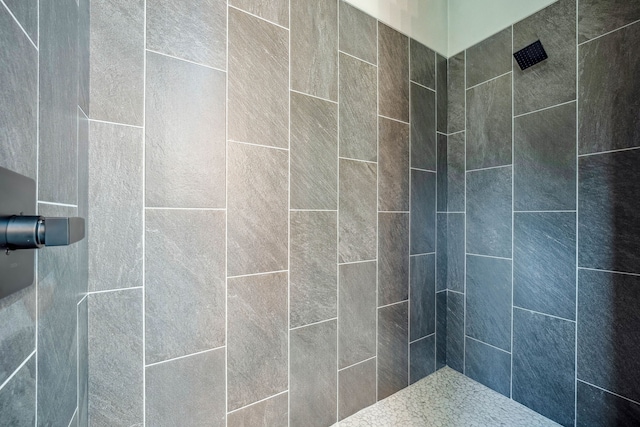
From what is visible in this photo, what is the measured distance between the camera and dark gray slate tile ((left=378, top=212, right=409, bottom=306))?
4.55ft

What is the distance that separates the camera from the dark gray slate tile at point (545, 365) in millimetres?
1202

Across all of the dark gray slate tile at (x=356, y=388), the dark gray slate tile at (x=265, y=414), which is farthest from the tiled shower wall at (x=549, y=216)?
the dark gray slate tile at (x=265, y=414)

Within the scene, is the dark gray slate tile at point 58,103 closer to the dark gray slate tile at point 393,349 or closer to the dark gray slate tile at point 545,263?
the dark gray slate tile at point 393,349

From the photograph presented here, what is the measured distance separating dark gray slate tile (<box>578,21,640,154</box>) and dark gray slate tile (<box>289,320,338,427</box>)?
1.32 m

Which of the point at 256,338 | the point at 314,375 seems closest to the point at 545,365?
the point at 314,375

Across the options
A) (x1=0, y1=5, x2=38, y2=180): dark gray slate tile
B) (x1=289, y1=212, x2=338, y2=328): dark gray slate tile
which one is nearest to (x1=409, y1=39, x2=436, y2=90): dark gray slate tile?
(x1=289, y1=212, x2=338, y2=328): dark gray slate tile

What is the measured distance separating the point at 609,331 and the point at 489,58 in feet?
4.46

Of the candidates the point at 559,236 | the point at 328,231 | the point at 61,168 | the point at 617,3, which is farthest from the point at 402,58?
the point at 61,168

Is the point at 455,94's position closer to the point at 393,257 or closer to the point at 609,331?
the point at 393,257

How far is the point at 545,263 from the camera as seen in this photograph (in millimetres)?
1273

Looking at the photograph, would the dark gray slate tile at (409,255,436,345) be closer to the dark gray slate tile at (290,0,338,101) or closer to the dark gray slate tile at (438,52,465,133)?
the dark gray slate tile at (438,52,465,133)

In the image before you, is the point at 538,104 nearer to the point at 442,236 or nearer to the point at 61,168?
the point at 442,236

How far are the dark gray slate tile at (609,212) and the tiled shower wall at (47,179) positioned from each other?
1684 mm

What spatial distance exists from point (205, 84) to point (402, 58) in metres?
1.04
